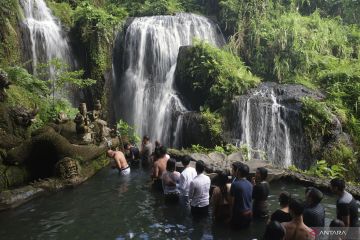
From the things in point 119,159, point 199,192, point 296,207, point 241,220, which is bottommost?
point 119,159

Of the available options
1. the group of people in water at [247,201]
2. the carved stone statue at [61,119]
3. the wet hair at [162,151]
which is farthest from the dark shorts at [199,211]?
the carved stone statue at [61,119]

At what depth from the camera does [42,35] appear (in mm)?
20188

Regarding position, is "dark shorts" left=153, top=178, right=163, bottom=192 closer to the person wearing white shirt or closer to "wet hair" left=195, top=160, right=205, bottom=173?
the person wearing white shirt

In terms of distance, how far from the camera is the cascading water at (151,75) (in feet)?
71.3

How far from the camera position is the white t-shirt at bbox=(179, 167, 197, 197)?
9.62m

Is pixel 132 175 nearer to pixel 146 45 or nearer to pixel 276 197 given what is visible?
pixel 276 197

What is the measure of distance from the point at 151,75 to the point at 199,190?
15.7 meters

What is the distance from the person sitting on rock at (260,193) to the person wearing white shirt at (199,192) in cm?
119

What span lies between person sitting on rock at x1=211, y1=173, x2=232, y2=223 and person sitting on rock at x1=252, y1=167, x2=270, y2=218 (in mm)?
664

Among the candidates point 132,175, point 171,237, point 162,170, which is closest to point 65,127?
point 132,175

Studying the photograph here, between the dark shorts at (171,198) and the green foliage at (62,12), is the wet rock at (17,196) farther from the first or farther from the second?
the green foliage at (62,12)

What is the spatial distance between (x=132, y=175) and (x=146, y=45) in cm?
1217

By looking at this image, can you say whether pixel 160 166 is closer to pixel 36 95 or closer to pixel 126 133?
pixel 126 133

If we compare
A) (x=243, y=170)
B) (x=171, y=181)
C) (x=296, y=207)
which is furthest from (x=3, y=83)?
(x=296, y=207)
